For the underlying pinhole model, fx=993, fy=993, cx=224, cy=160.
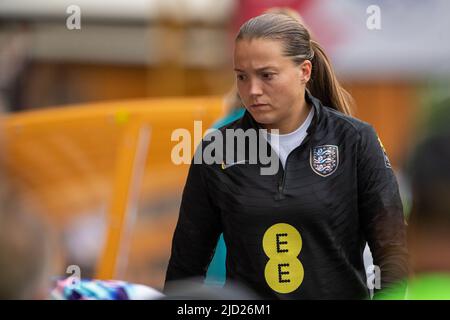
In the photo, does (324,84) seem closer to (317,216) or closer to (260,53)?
(260,53)

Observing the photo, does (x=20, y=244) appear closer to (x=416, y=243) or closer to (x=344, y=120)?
(x=344, y=120)

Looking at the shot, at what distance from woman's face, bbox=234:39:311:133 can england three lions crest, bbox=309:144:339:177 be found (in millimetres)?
103

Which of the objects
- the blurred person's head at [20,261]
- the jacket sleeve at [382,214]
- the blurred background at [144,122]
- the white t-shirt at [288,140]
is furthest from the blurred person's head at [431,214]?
the blurred person's head at [20,261]

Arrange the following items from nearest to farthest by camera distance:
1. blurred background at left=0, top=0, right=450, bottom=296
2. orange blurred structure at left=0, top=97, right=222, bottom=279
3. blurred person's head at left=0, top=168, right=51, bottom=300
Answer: blurred person's head at left=0, top=168, right=51, bottom=300 < blurred background at left=0, top=0, right=450, bottom=296 < orange blurred structure at left=0, top=97, right=222, bottom=279

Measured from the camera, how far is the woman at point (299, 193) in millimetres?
2230

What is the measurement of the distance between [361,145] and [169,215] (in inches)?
93.9

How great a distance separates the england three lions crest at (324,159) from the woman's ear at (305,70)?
16 centimetres

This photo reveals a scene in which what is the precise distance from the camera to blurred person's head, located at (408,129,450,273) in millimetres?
2414

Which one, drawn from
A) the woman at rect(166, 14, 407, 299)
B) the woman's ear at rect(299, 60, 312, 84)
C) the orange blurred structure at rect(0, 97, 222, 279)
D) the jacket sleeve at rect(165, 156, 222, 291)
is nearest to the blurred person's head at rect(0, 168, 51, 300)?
the jacket sleeve at rect(165, 156, 222, 291)

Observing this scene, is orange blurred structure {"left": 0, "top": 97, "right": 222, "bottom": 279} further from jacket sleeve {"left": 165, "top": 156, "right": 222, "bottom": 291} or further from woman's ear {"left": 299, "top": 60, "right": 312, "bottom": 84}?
woman's ear {"left": 299, "top": 60, "right": 312, "bottom": 84}

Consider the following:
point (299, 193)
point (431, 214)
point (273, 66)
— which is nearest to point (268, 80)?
point (273, 66)

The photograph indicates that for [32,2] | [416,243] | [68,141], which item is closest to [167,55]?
[32,2]

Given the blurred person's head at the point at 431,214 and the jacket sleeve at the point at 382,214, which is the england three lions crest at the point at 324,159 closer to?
the jacket sleeve at the point at 382,214

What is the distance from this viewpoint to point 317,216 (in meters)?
2.22
